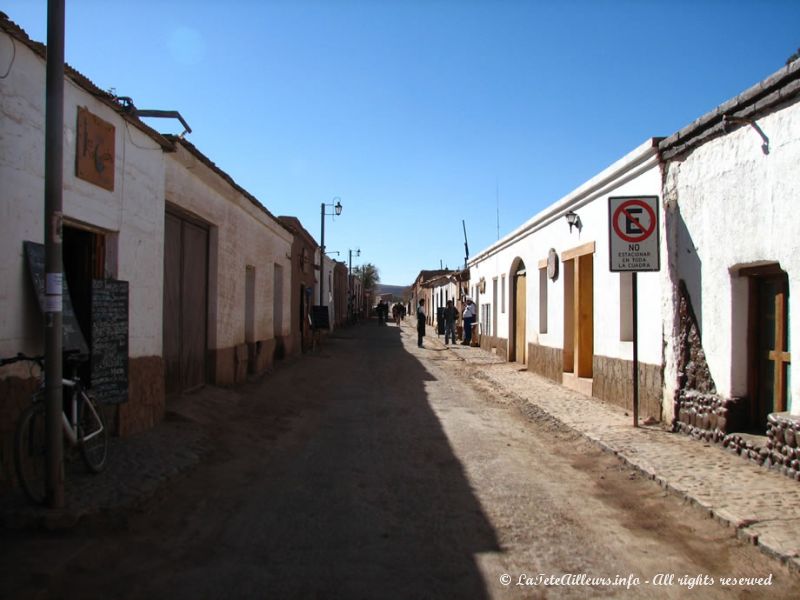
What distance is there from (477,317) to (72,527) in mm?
22703

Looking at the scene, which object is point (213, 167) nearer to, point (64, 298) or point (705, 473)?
point (64, 298)

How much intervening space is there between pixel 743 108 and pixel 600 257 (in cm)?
426

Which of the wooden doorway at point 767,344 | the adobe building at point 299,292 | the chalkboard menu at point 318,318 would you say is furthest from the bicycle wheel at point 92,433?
the chalkboard menu at point 318,318

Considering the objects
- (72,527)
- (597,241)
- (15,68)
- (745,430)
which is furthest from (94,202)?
(597,241)

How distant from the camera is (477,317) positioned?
26.6m

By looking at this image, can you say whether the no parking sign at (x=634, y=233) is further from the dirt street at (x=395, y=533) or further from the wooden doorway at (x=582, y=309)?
the wooden doorway at (x=582, y=309)

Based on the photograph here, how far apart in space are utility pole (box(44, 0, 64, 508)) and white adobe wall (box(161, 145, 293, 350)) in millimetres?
3818

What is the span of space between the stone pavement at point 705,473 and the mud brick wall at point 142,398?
16.2 ft

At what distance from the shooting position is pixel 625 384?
31.6 ft

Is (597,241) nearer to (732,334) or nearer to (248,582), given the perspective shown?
(732,334)

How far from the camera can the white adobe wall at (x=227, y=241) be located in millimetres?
9047

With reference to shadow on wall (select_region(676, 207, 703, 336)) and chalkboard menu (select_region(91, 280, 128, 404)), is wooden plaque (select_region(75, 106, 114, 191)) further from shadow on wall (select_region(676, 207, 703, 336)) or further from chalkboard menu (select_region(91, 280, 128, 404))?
shadow on wall (select_region(676, 207, 703, 336))

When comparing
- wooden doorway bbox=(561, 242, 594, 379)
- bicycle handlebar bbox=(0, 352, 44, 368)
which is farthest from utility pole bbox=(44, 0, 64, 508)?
wooden doorway bbox=(561, 242, 594, 379)

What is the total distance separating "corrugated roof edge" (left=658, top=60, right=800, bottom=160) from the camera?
5.91m
